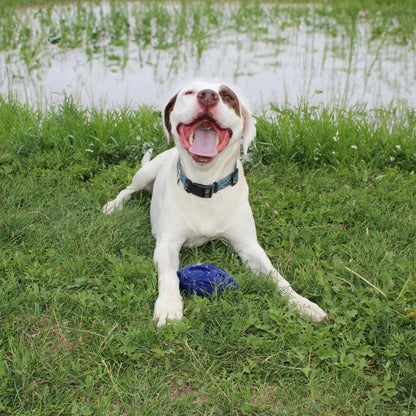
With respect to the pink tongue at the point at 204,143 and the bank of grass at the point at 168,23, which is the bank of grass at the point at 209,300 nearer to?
the pink tongue at the point at 204,143

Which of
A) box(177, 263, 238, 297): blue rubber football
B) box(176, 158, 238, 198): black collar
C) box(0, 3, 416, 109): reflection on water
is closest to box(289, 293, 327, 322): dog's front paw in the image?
box(177, 263, 238, 297): blue rubber football

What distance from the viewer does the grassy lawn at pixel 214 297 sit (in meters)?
2.09

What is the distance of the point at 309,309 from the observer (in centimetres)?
247

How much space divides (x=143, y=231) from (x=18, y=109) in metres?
2.29

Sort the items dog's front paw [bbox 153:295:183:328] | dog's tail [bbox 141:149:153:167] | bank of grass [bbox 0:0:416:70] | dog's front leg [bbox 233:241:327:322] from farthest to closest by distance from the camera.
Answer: bank of grass [bbox 0:0:416:70]
dog's tail [bbox 141:149:153:167]
dog's front leg [bbox 233:241:327:322]
dog's front paw [bbox 153:295:183:328]

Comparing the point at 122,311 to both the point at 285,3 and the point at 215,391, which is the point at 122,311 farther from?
the point at 285,3

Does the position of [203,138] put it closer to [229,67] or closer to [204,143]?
[204,143]

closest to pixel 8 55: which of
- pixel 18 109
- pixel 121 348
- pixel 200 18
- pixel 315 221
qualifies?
pixel 18 109

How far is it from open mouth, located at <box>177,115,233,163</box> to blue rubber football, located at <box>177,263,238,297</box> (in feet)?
2.00

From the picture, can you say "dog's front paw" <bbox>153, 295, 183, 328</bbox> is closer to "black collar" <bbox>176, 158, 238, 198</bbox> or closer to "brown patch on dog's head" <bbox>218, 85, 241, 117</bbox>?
"black collar" <bbox>176, 158, 238, 198</bbox>

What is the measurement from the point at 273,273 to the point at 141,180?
1.40 metres

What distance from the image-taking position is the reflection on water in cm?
534

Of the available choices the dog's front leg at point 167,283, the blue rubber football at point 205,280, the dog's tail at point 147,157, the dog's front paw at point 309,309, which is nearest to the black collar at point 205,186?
the dog's front leg at point 167,283

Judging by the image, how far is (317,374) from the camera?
219 cm
